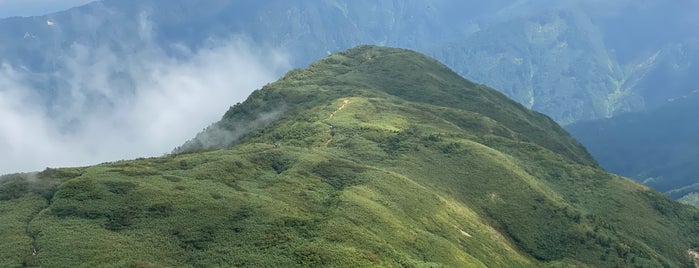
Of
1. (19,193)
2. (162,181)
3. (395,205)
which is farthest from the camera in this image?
(395,205)

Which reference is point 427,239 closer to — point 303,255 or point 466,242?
point 466,242

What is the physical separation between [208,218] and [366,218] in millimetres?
43270

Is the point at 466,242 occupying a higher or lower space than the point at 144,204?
higher

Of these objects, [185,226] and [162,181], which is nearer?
[185,226]

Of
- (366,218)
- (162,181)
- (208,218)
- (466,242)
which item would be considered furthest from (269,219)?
(466,242)

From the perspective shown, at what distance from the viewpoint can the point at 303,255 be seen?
14025 centimetres

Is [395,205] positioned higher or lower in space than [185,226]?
higher

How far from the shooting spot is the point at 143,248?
139000 millimetres

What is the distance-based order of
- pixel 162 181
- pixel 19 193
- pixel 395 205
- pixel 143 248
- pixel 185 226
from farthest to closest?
1. pixel 395 205
2. pixel 162 181
3. pixel 19 193
4. pixel 185 226
5. pixel 143 248

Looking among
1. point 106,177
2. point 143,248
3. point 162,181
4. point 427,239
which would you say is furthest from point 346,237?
point 106,177

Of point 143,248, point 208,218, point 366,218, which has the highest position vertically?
point 366,218

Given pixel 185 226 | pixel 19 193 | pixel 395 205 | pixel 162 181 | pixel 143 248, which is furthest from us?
pixel 395 205

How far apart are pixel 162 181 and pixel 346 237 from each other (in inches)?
2412

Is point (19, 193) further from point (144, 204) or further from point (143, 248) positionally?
point (143, 248)
